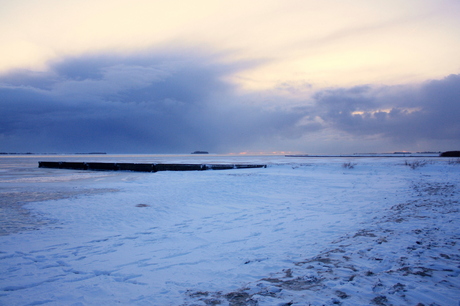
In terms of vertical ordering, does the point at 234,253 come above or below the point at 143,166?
below

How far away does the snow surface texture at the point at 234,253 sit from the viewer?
3.75 metres

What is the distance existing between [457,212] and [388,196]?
348 centimetres

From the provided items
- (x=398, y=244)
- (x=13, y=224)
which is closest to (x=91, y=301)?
(x=398, y=244)

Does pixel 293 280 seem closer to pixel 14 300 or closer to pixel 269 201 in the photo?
pixel 14 300

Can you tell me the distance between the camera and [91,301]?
3738 mm

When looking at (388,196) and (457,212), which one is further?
(388,196)

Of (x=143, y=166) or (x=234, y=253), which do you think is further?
(x=143, y=166)

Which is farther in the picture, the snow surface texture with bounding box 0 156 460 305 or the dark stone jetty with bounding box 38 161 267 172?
the dark stone jetty with bounding box 38 161 267 172

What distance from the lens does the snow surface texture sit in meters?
3.75

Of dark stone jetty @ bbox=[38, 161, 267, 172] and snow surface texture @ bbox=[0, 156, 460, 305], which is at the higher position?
dark stone jetty @ bbox=[38, 161, 267, 172]

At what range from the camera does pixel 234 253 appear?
18.0 ft

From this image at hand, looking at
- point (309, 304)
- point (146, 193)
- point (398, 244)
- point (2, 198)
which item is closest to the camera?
point (309, 304)

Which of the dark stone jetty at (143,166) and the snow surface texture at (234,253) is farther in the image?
the dark stone jetty at (143,166)

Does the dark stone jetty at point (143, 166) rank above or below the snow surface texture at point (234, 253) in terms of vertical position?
above
